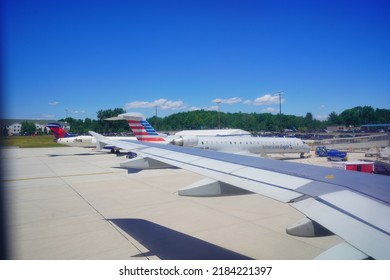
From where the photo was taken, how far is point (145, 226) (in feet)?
28.2

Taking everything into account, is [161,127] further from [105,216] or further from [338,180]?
[338,180]

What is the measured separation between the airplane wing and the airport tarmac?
2065 millimetres

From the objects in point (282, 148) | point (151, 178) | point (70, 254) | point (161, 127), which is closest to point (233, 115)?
point (161, 127)

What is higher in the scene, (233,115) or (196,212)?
(233,115)

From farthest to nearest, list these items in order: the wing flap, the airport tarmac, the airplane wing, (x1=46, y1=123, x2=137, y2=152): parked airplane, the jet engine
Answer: (x1=46, y1=123, x2=137, y2=152): parked airplane
the jet engine
the airport tarmac
the airplane wing
the wing flap

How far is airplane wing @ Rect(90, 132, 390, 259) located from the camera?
2773 mm

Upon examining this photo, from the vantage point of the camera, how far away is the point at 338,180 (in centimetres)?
415

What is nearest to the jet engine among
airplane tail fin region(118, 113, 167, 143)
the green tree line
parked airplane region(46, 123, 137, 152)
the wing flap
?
airplane tail fin region(118, 113, 167, 143)

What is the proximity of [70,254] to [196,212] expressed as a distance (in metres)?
4.54

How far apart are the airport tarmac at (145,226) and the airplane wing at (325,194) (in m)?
2.07

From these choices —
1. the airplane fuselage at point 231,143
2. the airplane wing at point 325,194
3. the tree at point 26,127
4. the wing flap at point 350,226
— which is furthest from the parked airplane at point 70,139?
the wing flap at point 350,226

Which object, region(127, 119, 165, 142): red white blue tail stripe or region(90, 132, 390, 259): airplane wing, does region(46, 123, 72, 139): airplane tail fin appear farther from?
region(90, 132, 390, 259): airplane wing

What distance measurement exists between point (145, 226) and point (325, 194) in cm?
626

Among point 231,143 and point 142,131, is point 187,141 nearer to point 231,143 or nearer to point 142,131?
point 231,143
